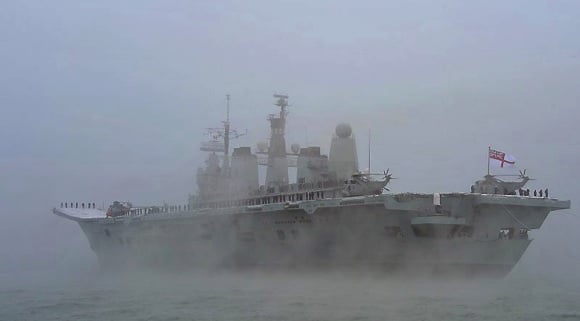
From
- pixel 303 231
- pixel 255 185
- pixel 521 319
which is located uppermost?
pixel 255 185

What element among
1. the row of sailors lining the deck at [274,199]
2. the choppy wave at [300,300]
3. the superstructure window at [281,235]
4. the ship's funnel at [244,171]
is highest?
the ship's funnel at [244,171]

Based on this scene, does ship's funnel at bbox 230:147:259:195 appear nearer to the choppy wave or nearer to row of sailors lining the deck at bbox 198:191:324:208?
row of sailors lining the deck at bbox 198:191:324:208

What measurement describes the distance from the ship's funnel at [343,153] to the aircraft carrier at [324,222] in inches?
2.0

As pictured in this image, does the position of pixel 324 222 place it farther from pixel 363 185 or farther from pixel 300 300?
pixel 300 300

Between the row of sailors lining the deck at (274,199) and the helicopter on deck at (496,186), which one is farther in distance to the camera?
the row of sailors lining the deck at (274,199)

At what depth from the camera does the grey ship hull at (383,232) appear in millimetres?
27969

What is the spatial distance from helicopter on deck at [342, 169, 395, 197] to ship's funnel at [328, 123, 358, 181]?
428cm

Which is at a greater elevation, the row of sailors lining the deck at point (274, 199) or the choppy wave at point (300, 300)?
the row of sailors lining the deck at point (274, 199)

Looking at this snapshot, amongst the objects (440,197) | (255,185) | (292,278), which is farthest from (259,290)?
(255,185)

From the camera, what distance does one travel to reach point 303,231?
3197cm

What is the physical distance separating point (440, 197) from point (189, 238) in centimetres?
1602

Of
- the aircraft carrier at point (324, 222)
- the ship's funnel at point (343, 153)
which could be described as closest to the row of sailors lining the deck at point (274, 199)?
the aircraft carrier at point (324, 222)

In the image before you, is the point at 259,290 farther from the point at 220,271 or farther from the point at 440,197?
the point at 220,271

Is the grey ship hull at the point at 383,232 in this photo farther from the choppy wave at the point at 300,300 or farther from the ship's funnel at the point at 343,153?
the ship's funnel at the point at 343,153
